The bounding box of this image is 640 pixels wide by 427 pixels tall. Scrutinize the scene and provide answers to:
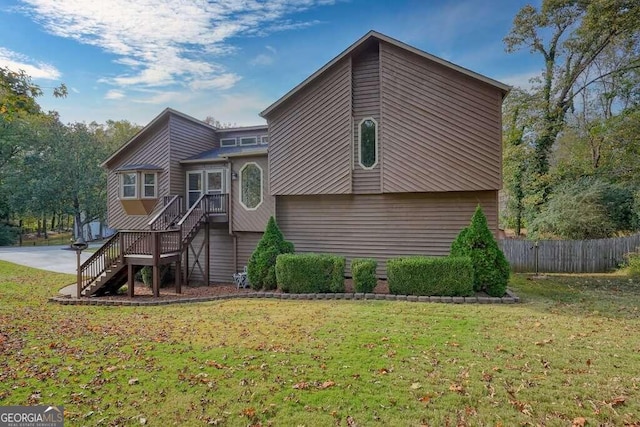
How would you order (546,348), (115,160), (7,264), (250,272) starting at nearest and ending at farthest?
(546,348) < (250,272) < (115,160) < (7,264)

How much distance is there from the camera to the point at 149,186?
15.3 meters

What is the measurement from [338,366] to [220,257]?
1103 centimetres

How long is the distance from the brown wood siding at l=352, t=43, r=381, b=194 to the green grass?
189 inches

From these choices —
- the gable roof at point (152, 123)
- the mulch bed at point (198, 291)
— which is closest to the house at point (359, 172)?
the mulch bed at point (198, 291)

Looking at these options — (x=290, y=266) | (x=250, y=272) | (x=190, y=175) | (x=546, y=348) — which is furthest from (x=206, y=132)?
(x=546, y=348)

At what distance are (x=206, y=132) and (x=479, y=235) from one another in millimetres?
13417

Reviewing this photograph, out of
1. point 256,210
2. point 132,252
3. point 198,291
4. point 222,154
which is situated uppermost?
point 222,154

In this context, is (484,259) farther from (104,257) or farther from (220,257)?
(104,257)

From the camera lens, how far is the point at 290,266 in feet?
34.7

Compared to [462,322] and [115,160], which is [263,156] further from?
[462,322]

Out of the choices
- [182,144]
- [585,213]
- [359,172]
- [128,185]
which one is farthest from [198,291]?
[585,213]

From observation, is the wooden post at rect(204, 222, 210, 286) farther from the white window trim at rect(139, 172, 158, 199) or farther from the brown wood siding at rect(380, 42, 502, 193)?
the brown wood siding at rect(380, 42, 502, 193)

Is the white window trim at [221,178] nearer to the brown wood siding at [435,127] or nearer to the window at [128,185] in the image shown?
the window at [128,185]

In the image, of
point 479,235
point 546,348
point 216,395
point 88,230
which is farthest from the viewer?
point 88,230
